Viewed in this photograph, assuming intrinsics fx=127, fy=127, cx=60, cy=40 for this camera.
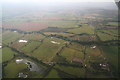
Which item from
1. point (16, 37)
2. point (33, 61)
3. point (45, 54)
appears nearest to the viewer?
point (33, 61)

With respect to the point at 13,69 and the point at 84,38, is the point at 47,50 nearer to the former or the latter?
the point at 13,69

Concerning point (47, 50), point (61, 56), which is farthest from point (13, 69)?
point (61, 56)

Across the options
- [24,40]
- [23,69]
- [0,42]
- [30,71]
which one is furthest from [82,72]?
[0,42]

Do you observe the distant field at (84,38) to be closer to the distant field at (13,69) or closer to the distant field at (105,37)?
the distant field at (105,37)

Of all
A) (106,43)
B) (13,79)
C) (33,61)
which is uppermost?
(106,43)

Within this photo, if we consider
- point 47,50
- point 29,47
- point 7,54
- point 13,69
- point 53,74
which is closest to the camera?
point 53,74

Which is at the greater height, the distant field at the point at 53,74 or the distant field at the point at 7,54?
the distant field at the point at 7,54

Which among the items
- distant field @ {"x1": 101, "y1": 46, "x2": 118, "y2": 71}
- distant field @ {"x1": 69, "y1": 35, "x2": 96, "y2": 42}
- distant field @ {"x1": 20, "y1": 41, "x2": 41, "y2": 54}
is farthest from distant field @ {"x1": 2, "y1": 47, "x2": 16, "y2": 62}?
distant field @ {"x1": 101, "y1": 46, "x2": 118, "y2": 71}

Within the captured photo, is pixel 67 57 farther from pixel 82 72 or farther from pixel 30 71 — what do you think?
Answer: pixel 30 71

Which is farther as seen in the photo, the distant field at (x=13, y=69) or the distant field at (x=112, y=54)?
the distant field at (x=112, y=54)

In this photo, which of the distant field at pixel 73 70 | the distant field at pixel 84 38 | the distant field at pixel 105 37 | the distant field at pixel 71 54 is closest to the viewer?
the distant field at pixel 73 70

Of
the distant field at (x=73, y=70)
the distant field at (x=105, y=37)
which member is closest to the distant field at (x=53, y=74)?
the distant field at (x=73, y=70)
